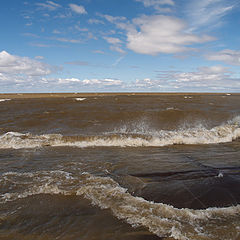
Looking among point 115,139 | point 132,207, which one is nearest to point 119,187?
point 132,207

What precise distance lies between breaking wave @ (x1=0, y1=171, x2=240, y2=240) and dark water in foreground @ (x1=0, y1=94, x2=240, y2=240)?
0.02 m

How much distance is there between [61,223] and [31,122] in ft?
43.3

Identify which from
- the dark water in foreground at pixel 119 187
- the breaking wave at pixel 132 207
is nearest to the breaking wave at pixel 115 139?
the dark water in foreground at pixel 119 187

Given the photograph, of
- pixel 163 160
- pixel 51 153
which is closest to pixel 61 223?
pixel 163 160

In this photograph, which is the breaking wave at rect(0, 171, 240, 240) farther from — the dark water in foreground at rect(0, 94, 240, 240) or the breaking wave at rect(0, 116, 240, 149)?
the breaking wave at rect(0, 116, 240, 149)

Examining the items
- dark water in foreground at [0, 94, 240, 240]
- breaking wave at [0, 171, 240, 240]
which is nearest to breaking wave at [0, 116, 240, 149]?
dark water in foreground at [0, 94, 240, 240]

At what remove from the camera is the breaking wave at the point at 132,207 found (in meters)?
3.74

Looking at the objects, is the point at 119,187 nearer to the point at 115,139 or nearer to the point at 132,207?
the point at 132,207

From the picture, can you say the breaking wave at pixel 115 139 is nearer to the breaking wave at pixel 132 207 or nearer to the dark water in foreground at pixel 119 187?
the dark water in foreground at pixel 119 187

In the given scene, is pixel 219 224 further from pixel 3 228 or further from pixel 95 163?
pixel 95 163

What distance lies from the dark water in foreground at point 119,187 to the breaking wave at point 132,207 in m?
0.02

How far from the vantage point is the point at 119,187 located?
5.55m

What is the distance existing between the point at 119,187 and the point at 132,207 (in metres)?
1.04

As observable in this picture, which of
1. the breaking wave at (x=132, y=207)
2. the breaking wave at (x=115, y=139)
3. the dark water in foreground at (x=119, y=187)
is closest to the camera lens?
the breaking wave at (x=132, y=207)
